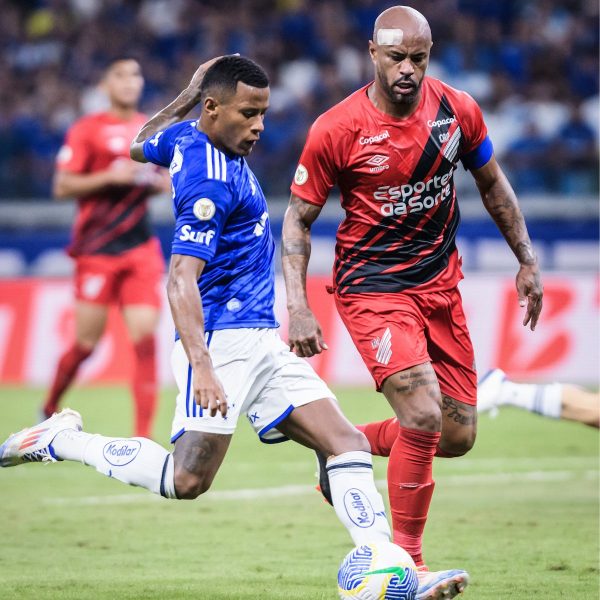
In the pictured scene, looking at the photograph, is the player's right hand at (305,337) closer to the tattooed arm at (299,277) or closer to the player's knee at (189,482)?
the tattooed arm at (299,277)

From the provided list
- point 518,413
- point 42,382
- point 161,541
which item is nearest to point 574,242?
point 518,413

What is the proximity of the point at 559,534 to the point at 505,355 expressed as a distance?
672 centimetres

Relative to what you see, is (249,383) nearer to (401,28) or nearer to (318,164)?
(318,164)

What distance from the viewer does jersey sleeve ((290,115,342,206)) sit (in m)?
5.96

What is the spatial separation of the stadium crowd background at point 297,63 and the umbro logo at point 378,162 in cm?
934

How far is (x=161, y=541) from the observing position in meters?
6.90

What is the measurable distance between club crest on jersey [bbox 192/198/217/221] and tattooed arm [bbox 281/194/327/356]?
0.66 metres

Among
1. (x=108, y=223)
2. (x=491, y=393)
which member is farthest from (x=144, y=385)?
(x=491, y=393)

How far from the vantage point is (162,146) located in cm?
590

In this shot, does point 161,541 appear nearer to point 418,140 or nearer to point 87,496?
point 87,496

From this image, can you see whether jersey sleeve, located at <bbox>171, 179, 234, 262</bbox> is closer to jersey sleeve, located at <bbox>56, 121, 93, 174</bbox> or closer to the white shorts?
the white shorts

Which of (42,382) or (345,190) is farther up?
(345,190)

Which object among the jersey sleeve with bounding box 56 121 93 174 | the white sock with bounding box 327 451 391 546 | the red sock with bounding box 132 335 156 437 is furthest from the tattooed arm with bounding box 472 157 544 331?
the jersey sleeve with bounding box 56 121 93 174

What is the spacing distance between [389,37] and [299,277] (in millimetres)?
1198
